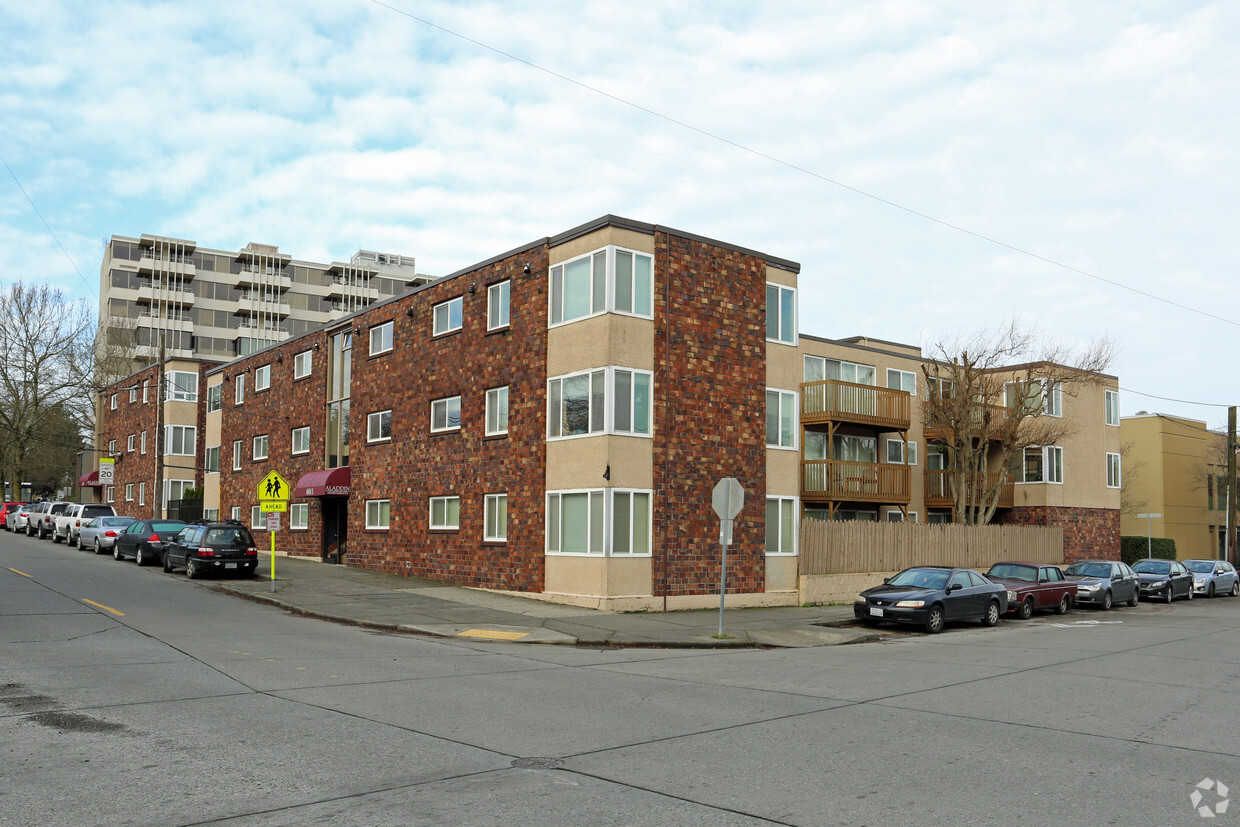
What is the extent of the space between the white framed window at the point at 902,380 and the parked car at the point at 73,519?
100ft

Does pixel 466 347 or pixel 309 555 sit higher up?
pixel 466 347

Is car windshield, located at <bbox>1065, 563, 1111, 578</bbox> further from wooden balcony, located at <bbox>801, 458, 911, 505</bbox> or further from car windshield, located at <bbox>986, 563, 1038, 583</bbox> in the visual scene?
wooden balcony, located at <bbox>801, 458, 911, 505</bbox>

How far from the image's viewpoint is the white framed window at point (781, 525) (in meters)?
25.0

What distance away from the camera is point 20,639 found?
14.3m

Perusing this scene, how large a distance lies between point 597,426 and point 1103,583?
55.0 ft

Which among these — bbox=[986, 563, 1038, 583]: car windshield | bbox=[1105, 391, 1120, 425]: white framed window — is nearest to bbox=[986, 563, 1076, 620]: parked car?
bbox=[986, 563, 1038, 583]: car windshield

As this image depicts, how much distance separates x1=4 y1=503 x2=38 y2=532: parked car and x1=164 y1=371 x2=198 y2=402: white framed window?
802 cm

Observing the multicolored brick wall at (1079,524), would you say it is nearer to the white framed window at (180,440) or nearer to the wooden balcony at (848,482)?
the wooden balcony at (848,482)

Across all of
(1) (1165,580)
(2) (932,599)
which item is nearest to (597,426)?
(2) (932,599)

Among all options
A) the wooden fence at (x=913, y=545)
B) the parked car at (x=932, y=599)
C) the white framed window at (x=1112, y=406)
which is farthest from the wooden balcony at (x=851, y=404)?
the white framed window at (x=1112, y=406)

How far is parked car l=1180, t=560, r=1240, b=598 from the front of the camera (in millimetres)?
35781

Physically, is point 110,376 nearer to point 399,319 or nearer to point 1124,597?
point 399,319

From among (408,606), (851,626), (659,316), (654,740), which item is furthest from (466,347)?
(654,740)

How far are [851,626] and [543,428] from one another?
8.39m
